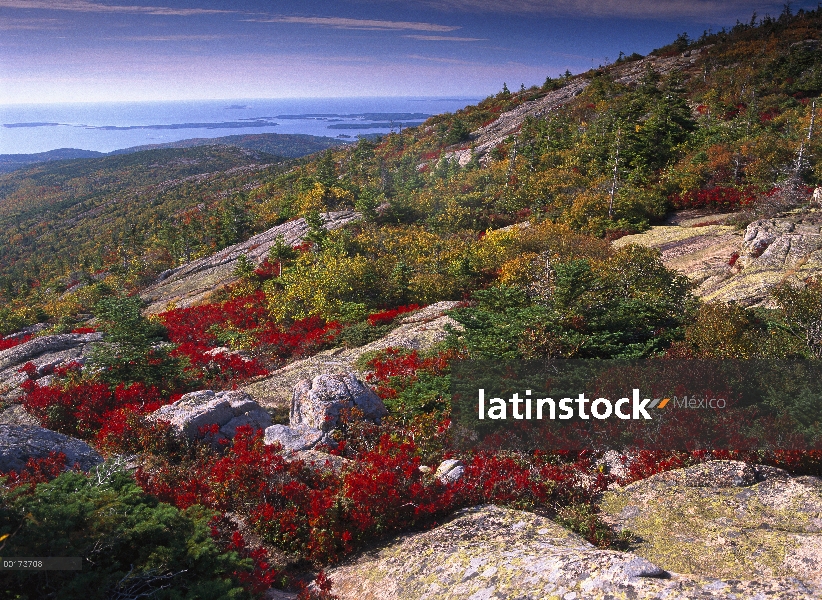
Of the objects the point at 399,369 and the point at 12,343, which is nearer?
the point at 399,369

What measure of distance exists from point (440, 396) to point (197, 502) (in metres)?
5.90

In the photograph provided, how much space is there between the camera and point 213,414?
11797 millimetres

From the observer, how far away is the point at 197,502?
797 centimetres

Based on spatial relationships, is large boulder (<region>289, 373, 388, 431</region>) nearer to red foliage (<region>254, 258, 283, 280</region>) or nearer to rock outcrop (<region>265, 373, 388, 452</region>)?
rock outcrop (<region>265, 373, 388, 452</region>)

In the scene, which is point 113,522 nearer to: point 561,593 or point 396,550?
point 396,550

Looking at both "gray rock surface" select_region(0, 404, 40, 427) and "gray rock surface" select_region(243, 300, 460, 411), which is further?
"gray rock surface" select_region(243, 300, 460, 411)

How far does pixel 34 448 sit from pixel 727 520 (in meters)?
12.7

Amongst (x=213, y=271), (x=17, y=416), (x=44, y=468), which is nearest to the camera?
(x=44, y=468)

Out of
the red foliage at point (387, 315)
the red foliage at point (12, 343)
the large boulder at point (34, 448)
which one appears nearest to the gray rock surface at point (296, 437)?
the large boulder at point (34, 448)

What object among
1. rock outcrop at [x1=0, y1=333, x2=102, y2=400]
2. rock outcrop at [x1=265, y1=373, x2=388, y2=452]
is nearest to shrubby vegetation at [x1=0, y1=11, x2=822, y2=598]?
rock outcrop at [x1=265, y1=373, x2=388, y2=452]

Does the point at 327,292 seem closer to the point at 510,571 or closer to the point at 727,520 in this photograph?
the point at 510,571

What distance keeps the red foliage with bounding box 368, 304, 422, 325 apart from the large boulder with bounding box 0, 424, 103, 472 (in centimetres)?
1186

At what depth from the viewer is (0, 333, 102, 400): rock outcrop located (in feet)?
59.4

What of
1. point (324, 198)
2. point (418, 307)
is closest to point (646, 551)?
point (418, 307)
